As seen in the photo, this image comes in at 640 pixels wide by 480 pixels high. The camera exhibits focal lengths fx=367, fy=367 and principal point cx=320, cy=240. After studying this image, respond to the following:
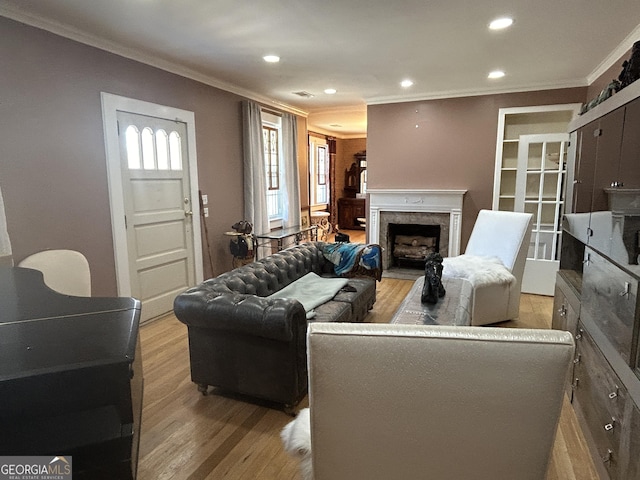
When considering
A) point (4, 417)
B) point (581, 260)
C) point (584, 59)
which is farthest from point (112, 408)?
point (584, 59)

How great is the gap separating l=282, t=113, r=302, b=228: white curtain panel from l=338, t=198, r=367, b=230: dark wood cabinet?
402 centimetres

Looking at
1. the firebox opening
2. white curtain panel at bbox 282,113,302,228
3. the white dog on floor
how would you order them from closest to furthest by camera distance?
the white dog on floor < the firebox opening < white curtain panel at bbox 282,113,302,228

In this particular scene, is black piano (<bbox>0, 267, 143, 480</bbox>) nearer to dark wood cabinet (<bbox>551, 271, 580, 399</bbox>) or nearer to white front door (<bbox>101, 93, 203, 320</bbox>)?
white front door (<bbox>101, 93, 203, 320</bbox>)

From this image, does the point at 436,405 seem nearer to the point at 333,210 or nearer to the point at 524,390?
the point at 524,390

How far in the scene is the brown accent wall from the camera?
488 cm

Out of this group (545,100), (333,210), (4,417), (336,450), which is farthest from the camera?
(333,210)

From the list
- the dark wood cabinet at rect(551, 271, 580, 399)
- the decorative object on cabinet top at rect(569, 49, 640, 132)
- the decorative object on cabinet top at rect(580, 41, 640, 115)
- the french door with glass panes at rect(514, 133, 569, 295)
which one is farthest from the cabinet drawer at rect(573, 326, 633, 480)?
the french door with glass panes at rect(514, 133, 569, 295)

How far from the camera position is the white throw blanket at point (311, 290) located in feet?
9.55

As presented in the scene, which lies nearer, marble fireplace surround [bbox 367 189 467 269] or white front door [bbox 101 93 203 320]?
white front door [bbox 101 93 203 320]

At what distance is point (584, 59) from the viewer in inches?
142

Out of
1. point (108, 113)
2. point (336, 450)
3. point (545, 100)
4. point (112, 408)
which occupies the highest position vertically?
point (545, 100)

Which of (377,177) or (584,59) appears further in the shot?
(377,177)

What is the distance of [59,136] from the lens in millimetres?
2854

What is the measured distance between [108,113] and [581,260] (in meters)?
4.13
